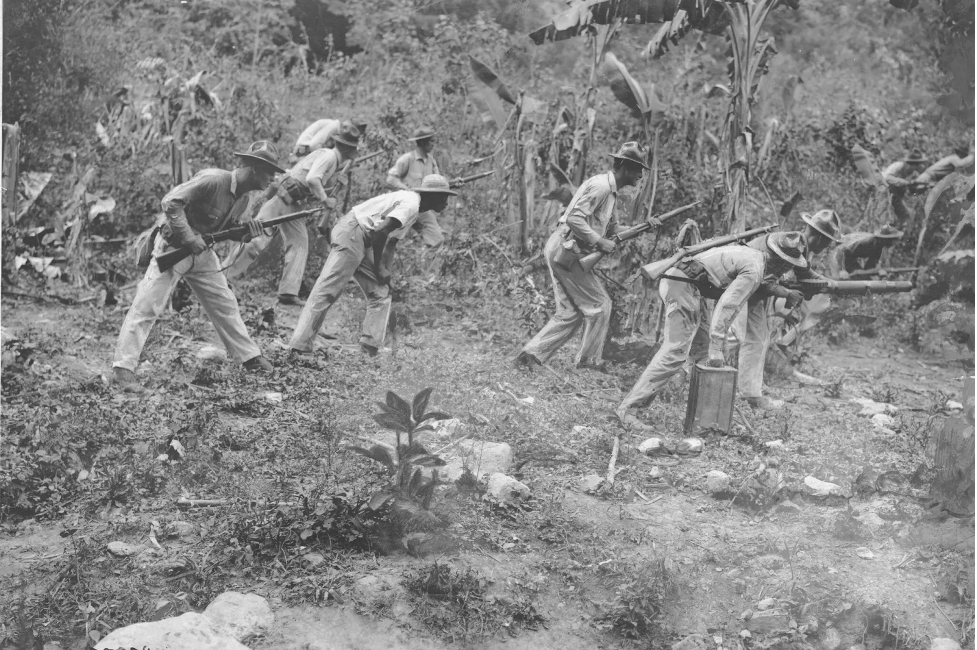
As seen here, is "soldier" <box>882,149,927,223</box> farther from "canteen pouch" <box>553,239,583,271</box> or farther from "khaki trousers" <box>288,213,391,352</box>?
"khaki trousers" <box>288,213,391,352</box>

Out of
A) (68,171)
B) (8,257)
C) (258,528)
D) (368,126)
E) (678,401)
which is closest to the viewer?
(258,528)

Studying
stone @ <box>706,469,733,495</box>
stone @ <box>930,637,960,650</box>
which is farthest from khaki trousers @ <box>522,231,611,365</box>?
stone @ <box>930,637,960,650</box>

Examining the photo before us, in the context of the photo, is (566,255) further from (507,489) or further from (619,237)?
(507,489)

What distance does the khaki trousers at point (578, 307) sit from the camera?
695 cm

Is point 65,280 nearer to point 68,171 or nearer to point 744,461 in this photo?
point 68,171

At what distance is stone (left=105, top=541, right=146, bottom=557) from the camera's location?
4.20 meters

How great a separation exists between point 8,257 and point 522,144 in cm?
438

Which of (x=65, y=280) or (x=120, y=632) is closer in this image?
(x=120, y=632)

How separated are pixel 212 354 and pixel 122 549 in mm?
2653

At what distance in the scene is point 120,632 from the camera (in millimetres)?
3582

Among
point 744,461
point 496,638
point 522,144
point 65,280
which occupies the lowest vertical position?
point 496,638

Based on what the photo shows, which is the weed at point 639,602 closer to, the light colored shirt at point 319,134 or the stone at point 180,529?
the stone at point 180,529

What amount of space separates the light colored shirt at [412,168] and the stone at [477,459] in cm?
374

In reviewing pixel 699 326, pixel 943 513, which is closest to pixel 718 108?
pixel 699 326
